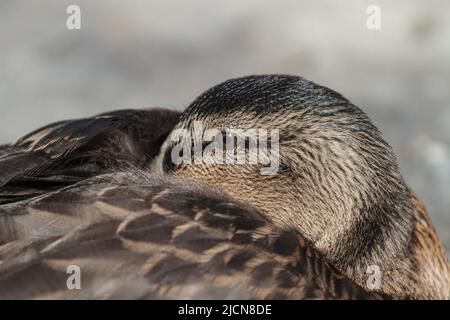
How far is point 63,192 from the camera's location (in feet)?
8.36

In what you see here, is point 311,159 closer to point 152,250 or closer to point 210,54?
point 152,250

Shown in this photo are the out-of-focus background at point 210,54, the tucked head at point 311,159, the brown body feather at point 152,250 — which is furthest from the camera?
the out-of-focus background at point 210,54

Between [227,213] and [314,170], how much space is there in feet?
1.42

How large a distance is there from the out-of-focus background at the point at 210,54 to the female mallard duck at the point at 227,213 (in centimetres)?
296

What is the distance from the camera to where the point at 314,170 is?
2781 mm

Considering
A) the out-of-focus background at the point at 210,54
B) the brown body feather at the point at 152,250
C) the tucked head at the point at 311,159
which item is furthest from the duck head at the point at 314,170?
the out-of-focus background at the point at 210,54

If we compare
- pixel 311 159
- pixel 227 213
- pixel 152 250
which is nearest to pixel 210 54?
pixel 311 159

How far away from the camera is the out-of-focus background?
621 centimetres

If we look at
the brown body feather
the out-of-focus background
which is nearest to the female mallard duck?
the brown body feather

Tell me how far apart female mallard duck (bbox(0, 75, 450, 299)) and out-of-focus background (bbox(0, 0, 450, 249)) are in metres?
2.96

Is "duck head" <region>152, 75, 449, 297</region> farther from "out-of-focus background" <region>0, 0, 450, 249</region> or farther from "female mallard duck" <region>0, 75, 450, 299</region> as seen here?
"out-of-focus background" <region>0, 0, 450, 249</region>

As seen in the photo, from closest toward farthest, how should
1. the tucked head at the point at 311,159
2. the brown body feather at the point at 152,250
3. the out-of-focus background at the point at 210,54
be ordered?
the brown body feather at the point at 152,250
the tucked head at the point at 311,159
the out-of-focus background at the point at 210,54

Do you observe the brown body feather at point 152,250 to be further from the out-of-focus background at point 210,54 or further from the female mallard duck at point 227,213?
the out-of-focus background at point 210,54

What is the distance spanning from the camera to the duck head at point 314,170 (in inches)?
107
